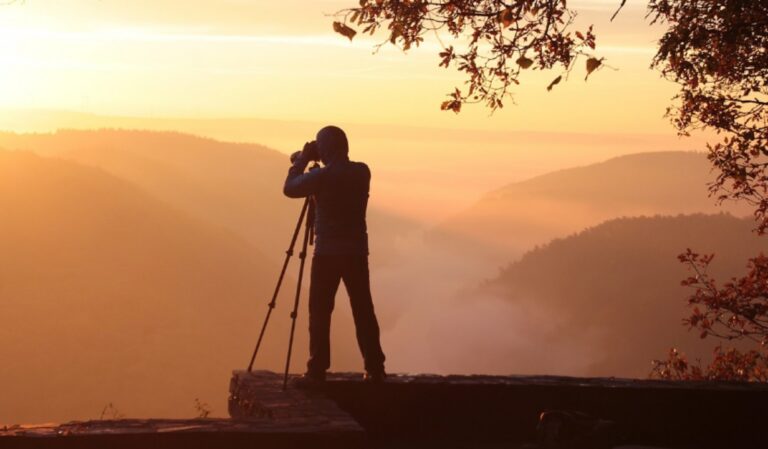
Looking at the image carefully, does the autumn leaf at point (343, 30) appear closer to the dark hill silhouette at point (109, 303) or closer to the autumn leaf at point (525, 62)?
the autumn leaf at point (525, 62)

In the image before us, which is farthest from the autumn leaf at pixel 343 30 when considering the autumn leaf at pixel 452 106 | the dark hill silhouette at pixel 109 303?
the dark hill silhouette at pixel 109 303

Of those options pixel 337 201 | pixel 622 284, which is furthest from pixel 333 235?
pixel 622 284

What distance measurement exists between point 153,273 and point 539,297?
6086 centimetres

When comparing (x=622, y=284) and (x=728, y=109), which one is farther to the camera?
(x=622, y=284)

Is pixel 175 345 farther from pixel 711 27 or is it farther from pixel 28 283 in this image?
pixel 711 27

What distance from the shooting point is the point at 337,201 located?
34.8 feet

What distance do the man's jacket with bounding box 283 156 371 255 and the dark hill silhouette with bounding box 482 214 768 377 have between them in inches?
4606

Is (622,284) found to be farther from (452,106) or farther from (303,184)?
(303,184)

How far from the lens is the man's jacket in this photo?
10586 millimetres

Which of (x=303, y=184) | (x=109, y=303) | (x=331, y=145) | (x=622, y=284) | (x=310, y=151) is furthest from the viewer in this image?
(x=622, y=284)

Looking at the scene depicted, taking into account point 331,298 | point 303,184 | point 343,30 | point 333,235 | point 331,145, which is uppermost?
point 343,30

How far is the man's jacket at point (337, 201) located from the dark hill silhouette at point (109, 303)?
354ft

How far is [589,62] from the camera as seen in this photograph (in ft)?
39.8

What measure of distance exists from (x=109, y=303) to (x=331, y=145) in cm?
14940
